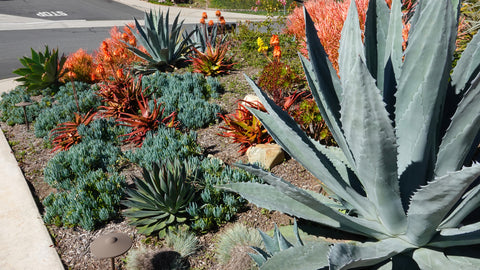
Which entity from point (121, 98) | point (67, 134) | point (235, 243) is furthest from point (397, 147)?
point (121, 98)

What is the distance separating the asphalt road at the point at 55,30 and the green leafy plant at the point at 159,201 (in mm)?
7980

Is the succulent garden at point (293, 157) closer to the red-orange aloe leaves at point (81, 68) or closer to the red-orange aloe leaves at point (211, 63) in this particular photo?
the red-orange aloe leaves at point (211, 63)

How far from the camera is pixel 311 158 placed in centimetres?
242

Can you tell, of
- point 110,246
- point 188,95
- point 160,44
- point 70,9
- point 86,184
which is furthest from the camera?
point 70,9

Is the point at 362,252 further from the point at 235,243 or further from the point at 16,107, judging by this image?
the point at 16,107

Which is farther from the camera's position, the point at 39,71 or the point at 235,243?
the point at 39,71

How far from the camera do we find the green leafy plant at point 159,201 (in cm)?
361

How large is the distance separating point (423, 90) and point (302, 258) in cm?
112

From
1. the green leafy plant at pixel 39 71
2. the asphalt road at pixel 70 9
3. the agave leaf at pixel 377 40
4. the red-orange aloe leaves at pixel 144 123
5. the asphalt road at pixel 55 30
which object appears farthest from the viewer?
the asphalt road at pixel 70 9

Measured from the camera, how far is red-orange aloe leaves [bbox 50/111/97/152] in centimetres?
591

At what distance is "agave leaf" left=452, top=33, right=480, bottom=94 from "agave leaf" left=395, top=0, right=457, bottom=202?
0.97 feet

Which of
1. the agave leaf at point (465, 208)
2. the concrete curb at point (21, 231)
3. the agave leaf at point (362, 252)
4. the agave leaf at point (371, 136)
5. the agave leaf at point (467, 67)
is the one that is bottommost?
the concrete curb at point (21, 231)

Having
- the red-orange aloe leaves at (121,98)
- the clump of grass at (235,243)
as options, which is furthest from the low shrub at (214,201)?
the red-orange aloe leaves at (121,98)

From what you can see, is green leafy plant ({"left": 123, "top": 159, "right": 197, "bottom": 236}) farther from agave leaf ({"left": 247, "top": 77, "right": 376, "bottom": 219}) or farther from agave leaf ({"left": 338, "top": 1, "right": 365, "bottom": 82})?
agave leaf ({"left": 338, "top": 1, "right": 365, "bottom": 82})
